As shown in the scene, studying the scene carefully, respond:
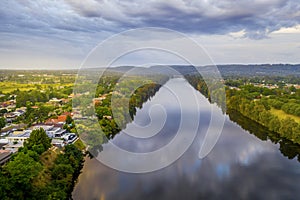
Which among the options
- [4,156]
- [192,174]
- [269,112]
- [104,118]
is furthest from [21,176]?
[269,112]

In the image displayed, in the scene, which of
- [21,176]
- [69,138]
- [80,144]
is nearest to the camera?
[21,176]

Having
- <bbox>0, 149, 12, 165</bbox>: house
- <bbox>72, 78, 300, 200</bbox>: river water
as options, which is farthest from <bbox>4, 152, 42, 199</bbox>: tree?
<bbox>0, 149, 12, 165</bbox>: house

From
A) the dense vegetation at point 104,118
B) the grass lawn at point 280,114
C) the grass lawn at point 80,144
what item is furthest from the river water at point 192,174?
the grass lawn at point 280,114

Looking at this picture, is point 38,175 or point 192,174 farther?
point 192,174

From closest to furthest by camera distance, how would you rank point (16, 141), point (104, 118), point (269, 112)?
point (16, 141), point (104, 118), point (269, 112)

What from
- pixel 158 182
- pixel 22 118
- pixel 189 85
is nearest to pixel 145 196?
pixel 158 182

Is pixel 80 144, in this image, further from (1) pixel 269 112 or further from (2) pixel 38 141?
(1) pixel 269 112

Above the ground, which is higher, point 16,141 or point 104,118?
point 104,118

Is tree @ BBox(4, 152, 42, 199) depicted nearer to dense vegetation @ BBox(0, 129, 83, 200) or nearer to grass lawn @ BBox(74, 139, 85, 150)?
dense vegetation @ BBox(0, 129, 83, 200)
